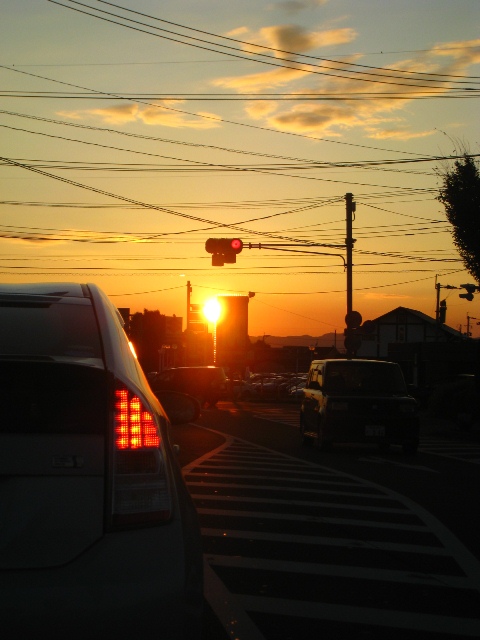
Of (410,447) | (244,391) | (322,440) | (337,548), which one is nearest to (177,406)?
(337,548)

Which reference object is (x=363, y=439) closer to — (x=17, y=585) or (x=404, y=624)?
(x=404, y=624)

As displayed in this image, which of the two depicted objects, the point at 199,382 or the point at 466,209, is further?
the point at 199,382

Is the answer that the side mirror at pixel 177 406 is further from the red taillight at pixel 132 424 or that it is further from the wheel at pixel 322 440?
the wheel at pixel 322 440

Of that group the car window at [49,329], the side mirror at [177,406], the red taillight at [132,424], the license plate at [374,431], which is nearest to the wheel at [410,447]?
the license plate at [374,431]

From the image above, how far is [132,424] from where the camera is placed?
10.3 ft

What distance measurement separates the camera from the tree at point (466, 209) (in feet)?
97.4

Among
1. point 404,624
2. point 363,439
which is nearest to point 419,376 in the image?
point 363,439

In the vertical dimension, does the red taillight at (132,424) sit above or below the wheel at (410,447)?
above

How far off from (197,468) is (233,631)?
8666 mm

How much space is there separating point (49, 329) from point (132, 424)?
0.71 m

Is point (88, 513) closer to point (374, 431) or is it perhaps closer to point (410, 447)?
point (374, 431)

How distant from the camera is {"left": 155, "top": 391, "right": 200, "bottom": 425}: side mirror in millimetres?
5234

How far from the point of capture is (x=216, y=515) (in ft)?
30.7

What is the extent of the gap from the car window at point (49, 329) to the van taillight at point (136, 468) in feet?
0.96
